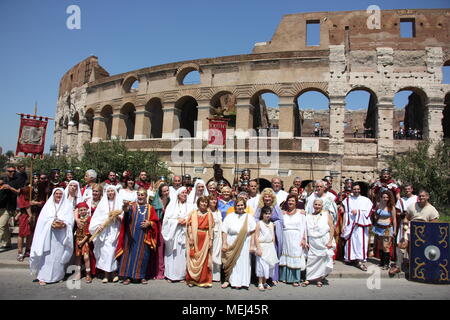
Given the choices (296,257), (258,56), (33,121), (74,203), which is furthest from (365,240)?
(258,56)

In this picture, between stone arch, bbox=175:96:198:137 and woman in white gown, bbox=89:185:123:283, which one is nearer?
woman in white gown, bbox=89:185:123:283

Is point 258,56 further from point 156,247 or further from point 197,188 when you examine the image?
point 156,247

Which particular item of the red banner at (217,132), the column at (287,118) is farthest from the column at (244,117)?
the red banner at (217,132)

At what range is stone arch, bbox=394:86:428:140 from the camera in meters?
16.2

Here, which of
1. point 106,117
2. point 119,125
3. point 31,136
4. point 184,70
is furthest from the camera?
point 106,117

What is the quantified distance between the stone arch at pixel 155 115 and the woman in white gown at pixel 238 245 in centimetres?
1581

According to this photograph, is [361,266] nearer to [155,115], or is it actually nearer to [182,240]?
[182,240]

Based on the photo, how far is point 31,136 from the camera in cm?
931

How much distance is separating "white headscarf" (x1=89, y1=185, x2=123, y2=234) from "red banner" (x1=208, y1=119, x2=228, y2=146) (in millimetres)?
8828

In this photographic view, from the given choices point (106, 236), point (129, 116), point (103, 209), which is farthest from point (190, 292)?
point (129, 116)

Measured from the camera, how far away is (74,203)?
20.9ft

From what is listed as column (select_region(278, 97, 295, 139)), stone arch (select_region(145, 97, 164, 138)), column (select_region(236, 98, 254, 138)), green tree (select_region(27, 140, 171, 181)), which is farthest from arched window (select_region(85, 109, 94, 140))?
column (select_region(278, 97, 295, 139))

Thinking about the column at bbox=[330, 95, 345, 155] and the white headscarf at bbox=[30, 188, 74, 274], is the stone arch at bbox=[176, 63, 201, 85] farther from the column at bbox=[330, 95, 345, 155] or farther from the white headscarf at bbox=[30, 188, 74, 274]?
the white headscarf at bbox=[30, 188, 74, 274]

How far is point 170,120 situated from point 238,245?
1447cm
